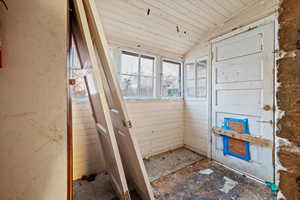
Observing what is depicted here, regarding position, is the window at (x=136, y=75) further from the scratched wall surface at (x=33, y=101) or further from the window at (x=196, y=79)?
the scratched wall surface at (x=33, y=101)

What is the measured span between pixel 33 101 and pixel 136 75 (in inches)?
78.1

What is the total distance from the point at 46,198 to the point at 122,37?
2327 millimetres

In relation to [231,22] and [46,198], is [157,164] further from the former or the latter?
[231,22]

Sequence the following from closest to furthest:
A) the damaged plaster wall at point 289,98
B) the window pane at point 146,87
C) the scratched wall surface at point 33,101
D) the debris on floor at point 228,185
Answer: the damaged plaster wall at point 289,98 < the scratched wall surface at point 33,101 < the debris on floor at point 228,185 < the window pane at point 146,87

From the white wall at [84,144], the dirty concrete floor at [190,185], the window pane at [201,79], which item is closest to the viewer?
the dirty concrete floor at [190,185]

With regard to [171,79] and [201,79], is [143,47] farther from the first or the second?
[201,79]

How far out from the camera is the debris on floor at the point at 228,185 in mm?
1800

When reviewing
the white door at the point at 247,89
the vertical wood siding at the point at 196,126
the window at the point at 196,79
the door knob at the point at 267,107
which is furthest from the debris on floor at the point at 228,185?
→ the window at the point at 196,79

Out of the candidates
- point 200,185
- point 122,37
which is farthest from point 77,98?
point 200,185

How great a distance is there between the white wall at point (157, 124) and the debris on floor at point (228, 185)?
1.29 meters

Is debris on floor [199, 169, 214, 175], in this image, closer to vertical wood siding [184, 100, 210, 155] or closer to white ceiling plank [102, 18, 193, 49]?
vertical wood siding [184, 100, 210, 155]

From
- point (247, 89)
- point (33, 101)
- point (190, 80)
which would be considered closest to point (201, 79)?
point (190, 80)

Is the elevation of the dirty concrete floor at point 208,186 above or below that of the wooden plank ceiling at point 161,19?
below

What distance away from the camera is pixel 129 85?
2.57m
